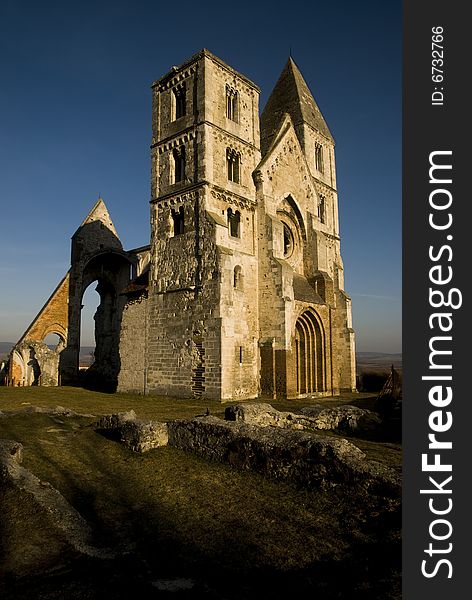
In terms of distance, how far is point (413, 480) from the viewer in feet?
12.6

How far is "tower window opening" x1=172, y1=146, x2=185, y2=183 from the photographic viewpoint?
868 inches

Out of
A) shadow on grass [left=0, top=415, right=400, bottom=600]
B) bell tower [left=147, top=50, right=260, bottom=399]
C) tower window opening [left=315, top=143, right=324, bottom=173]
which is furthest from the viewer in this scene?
tower window opening [left=315, top=143, right=324, bottom=173]

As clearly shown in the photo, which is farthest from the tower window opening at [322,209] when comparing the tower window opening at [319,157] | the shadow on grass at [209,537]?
the shadow on grass at [209,537]

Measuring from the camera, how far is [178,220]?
22062mm

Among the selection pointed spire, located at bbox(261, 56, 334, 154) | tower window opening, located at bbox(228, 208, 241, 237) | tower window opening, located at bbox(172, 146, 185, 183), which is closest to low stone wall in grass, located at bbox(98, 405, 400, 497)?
tower window opening, located at bbox(228, 208, 241, 237)

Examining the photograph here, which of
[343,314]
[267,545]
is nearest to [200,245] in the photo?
[343,314]

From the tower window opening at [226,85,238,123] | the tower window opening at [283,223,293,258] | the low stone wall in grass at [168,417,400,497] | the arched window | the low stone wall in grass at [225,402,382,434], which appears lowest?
the low stone wall in grass at [225,402,382,434]

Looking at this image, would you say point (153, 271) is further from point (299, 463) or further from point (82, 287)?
point (299, 463)

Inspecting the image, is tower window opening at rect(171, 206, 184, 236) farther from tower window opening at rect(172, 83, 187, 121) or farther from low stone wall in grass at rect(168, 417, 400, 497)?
low stone wall in grass at rect(168, 417, 400, 497)

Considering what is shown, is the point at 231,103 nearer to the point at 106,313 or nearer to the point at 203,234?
the point at 203,234

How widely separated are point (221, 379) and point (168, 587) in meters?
15.0

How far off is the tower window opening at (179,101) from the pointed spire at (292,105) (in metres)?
7.13

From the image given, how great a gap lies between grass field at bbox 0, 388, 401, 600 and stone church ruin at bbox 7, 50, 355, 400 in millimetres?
11780

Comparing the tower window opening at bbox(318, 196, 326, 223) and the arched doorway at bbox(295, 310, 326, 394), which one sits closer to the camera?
the arched doorway at bbox(295, 310, 326, 394)
